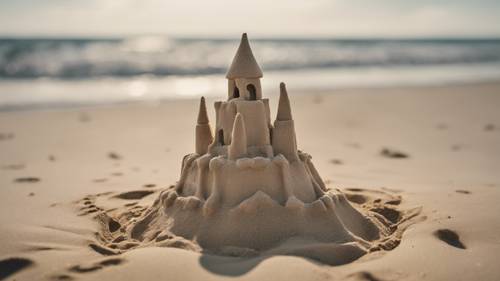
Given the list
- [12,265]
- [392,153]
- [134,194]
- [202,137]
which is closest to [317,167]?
[392,153]

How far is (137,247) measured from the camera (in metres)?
3.42

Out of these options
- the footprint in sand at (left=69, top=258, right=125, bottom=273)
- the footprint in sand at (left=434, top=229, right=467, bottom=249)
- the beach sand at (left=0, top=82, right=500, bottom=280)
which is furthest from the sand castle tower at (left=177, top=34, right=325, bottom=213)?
the footprint in sand at (left=434, top=229, right=467, bottom=249)

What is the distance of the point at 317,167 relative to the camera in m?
6.23

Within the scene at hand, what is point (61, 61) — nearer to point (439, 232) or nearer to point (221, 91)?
point (221, 91)

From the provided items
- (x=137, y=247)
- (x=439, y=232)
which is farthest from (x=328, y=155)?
(x=137, y=247)

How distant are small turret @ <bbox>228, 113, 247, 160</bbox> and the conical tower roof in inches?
14.6

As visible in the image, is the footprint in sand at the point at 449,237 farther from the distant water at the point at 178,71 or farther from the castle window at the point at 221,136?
the distant water at the point at 178,71

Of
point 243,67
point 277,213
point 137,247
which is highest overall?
point 243,67

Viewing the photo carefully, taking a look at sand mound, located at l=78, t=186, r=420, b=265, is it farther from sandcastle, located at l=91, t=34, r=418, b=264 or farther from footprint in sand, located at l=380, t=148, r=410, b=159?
footprint in sand, located at l=380, t=148, r=410, b=159

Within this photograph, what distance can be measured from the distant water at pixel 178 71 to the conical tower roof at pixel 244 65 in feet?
29.3

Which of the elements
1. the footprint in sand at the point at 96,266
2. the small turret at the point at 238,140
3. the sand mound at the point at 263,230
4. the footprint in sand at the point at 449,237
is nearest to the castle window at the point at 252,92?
the small turret at the point at 238,140

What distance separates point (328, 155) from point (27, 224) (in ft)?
13.8

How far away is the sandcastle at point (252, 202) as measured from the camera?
3.28 m

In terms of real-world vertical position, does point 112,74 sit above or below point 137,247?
above
